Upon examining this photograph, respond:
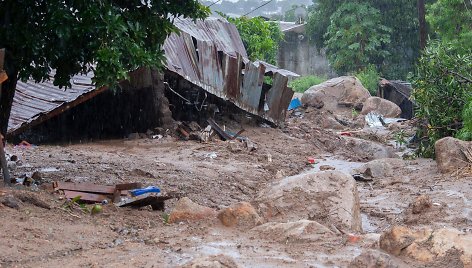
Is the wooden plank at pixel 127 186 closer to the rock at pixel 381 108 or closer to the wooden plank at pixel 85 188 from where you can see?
the wooden plank at pixel 85 188

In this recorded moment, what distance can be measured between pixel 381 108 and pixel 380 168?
1489 cm

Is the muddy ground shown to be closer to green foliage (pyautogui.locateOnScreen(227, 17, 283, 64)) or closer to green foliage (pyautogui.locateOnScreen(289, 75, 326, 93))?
green foliage (pyautogui.locateOnScreen(227, 17, 283, 64))

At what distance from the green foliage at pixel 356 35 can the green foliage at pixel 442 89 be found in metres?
21.2

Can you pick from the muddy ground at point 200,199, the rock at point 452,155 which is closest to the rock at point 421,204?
the muddy ground at point 200,199

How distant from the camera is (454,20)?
74.6 feet

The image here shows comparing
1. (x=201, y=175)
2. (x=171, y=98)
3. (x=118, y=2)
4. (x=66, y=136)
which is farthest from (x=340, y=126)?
(x=118, y=2)

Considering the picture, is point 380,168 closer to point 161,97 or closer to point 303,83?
point 161,97

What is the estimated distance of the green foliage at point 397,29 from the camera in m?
38.1

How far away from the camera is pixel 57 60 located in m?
8.70

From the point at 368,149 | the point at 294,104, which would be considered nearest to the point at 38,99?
the point at 368,149

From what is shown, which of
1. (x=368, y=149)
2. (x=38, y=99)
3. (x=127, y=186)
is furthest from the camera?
(x=368, y=149)

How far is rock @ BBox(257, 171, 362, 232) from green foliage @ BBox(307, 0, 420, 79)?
1186 inches

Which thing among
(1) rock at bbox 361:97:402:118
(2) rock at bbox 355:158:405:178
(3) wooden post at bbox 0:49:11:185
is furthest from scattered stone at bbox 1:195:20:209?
(1) rock at bbox 361:97:402:118

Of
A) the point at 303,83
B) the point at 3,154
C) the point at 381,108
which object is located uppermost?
the point at 303,83
